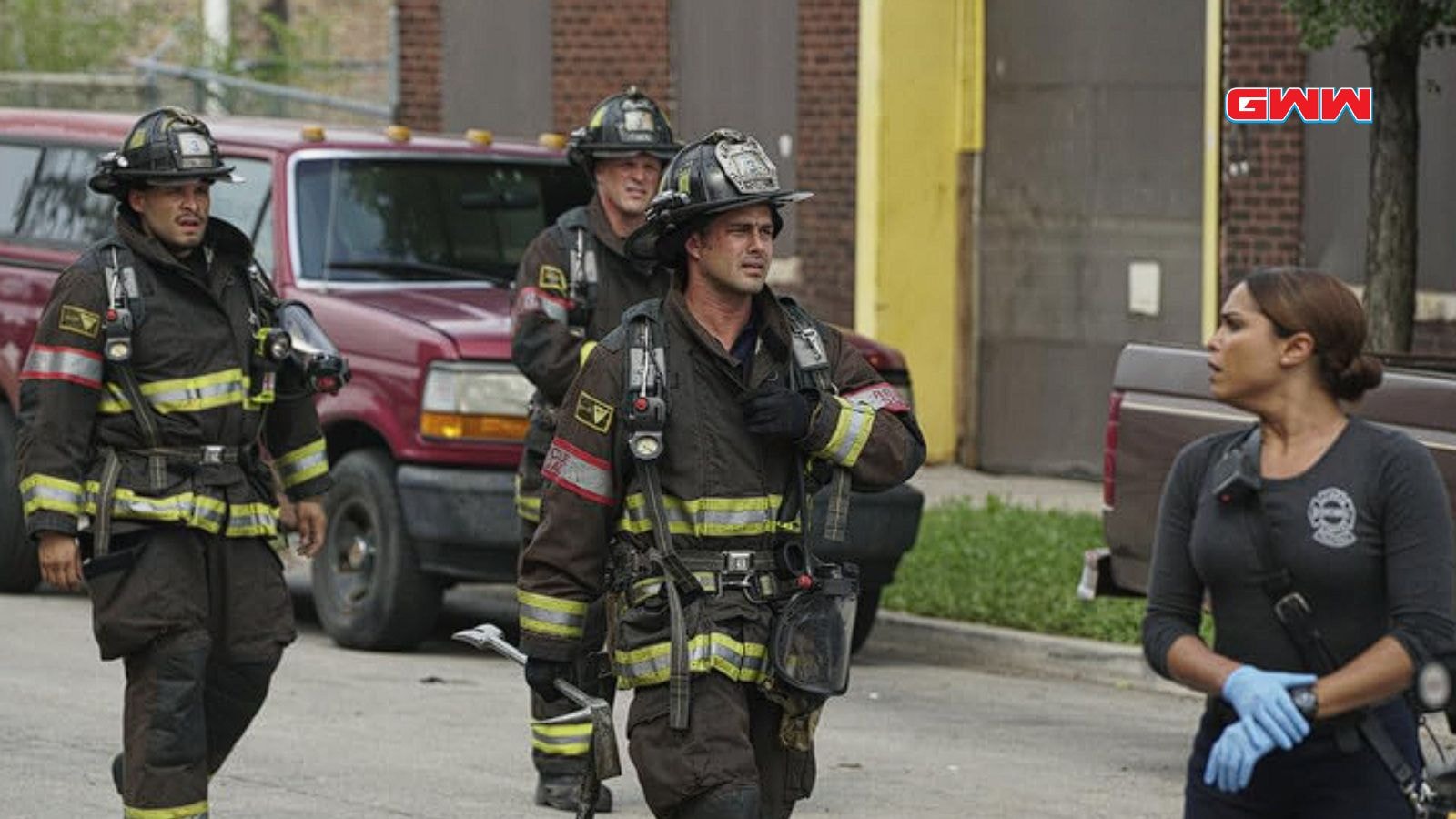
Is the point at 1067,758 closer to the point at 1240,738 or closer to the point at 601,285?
the point at 601,285

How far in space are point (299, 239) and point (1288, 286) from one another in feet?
24.9

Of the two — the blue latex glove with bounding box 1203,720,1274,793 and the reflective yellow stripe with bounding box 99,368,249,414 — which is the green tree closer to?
the reflective yellow stripe with bounding box 99,368,249,414

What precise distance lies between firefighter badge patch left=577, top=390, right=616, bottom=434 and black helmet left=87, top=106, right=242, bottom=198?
176cm

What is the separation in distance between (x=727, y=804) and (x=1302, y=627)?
1394 mm

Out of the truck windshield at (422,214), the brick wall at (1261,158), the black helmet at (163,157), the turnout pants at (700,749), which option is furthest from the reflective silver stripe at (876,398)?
the brick wall at (1261,158)

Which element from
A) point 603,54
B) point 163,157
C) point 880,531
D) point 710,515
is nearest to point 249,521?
point 163,157

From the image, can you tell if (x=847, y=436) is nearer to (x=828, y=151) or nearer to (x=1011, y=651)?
(x=1011, y=651)

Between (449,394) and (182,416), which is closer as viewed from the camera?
(182,416)

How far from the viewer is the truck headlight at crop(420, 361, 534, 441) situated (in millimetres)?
11414

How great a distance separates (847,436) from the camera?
6.14 meters

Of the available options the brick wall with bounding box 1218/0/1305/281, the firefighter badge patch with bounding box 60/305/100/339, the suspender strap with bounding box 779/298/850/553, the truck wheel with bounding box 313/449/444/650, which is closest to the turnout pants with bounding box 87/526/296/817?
the firefighter badge patch with bounding box 60/305/100/339

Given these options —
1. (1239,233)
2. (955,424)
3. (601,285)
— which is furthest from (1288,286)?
(955,424)

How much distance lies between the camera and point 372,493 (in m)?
11.7

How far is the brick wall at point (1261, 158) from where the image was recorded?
16391 millimetres
